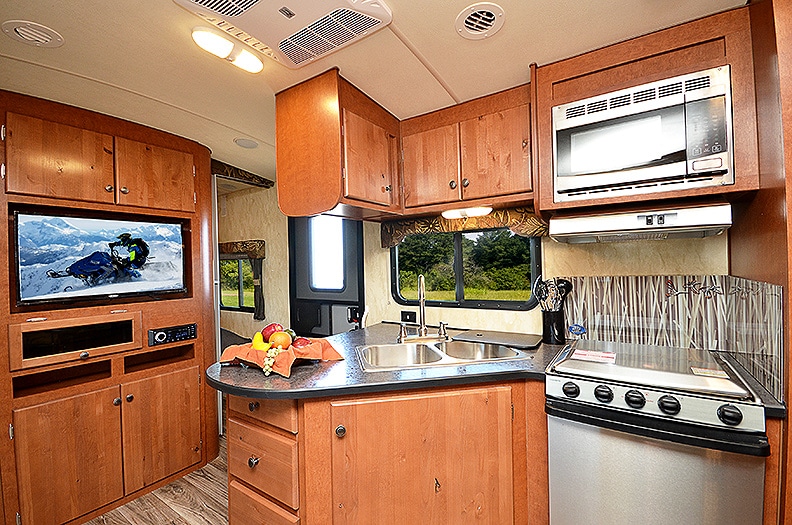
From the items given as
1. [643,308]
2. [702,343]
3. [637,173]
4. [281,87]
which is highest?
[281,87]

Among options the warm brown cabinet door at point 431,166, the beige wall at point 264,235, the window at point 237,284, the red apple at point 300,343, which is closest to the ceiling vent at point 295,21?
the warm brown cabinet door at point 431,166

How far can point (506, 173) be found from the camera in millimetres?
1963

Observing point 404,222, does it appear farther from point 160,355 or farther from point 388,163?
point 160,355

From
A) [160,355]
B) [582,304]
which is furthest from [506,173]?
[160,355]

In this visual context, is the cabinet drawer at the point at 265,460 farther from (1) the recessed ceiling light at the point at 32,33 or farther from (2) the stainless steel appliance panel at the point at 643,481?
(1) the recessed ceiling light at the point at 32,33

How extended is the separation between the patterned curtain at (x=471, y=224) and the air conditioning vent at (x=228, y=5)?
1.58 metres

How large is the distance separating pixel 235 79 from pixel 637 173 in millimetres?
1952

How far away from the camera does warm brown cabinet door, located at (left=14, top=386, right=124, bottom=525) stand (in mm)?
1939

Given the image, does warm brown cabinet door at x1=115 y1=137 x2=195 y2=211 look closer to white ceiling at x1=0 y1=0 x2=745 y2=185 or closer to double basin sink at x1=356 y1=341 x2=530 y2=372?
white ceiling at x1=0 y1=0 x2=745 y2=185

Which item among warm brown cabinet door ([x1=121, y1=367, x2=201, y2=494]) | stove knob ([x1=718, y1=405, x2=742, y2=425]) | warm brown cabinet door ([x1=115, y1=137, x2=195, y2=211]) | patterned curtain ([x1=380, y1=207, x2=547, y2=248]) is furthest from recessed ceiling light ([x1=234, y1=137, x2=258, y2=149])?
stove knob ([x1=718, y1=405, x2=742, y2=425])

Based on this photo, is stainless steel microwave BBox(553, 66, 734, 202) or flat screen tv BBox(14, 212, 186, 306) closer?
stainless steel microwave BBox(553, 66, 734, 202)

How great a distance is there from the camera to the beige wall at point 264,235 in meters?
3.88

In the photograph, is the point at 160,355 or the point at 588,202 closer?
the point at 588,202

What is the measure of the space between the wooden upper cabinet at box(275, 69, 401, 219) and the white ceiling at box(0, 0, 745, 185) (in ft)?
0.27
